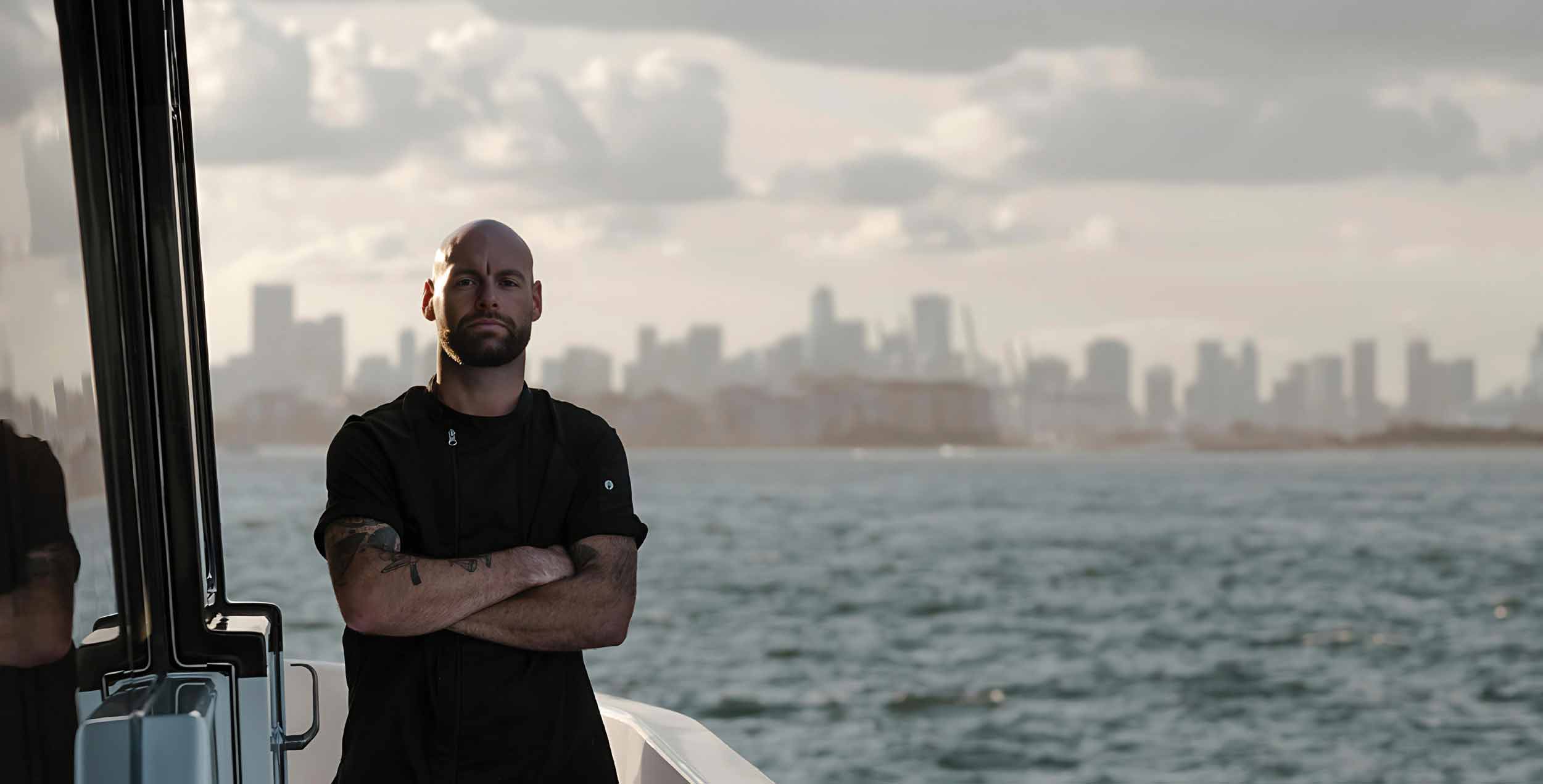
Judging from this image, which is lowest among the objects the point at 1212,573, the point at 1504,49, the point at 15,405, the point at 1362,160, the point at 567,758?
the point at 1212,573

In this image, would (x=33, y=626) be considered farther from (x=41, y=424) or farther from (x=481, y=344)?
(x=481, y=344)

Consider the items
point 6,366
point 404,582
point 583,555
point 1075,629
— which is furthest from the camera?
point 1075,629

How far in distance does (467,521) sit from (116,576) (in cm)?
39

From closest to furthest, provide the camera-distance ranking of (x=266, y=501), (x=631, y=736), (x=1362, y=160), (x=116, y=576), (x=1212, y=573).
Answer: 1. (x=116, y=576)
2. (x=631, y=736)
3. (x=1212, y=573)
4. (x=266, y=501)
5. (x=1362, y=160)

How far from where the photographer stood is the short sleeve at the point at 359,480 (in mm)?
1780

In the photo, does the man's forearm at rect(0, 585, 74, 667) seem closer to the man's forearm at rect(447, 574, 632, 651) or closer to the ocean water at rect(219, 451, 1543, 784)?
the man's forearm at rect(447, 574, 632, 651)

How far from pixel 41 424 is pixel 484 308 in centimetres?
54

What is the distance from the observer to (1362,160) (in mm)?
78312

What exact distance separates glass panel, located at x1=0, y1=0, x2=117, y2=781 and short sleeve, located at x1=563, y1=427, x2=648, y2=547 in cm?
55

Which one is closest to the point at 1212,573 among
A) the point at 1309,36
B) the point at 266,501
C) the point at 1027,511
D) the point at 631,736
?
the point at 1027,511

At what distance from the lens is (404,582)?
1.73m

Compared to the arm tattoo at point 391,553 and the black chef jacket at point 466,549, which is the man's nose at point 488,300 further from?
the arm tattoo at point 391,553

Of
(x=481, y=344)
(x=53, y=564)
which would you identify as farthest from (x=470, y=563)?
(x=53, y=564)

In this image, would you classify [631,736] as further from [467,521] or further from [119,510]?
[119,510]
